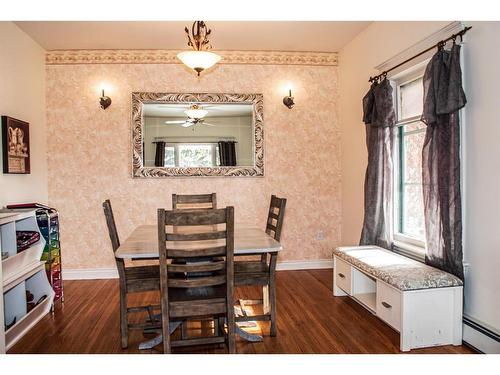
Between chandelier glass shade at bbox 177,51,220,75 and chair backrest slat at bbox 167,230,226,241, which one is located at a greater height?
chandelier glass shade at bbox 177,51,220,75

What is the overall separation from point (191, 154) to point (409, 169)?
2.43 meters

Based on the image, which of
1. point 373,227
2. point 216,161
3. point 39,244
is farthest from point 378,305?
point 39,244

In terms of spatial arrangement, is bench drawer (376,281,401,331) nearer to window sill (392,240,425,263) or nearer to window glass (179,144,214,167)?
window sill (392,240,425,263)

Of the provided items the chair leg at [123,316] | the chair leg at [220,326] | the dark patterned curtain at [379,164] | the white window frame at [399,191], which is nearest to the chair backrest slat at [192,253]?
the chair leg at [123,316]

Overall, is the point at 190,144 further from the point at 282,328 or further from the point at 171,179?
the point at 282,328

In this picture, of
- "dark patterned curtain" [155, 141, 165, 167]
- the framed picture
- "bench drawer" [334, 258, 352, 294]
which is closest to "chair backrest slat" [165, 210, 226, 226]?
"bench drawer" [334, 258, 352, 294]

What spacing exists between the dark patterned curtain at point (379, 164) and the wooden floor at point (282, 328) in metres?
0.72

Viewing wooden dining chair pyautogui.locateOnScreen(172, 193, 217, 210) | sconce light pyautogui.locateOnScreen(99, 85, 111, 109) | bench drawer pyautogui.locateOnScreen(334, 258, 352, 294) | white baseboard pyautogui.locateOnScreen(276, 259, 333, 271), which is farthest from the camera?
white baseboard pyautogui.locateOnScreen(276, 259, 333, 271)

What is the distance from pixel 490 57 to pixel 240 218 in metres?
3.05

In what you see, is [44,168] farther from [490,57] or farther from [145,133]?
[490,57]

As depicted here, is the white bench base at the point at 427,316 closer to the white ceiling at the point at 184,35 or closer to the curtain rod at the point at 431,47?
the curtain rod at the point at 431,47

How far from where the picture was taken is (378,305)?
2.77 meters

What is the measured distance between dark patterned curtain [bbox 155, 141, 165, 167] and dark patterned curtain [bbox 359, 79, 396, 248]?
234cm

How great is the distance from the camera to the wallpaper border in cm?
432
